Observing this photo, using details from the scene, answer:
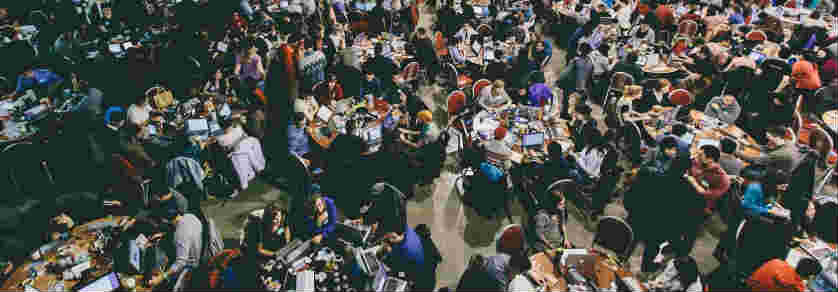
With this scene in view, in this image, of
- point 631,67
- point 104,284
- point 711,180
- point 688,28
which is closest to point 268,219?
point 104,284

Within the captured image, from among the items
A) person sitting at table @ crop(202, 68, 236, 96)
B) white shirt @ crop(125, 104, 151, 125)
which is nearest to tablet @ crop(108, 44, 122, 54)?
person sitting at table @ crop(202, 68, 236, 96)

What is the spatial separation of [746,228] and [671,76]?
463cm

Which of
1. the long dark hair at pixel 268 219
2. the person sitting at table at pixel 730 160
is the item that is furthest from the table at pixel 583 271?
the long dark hair at pixel 268 219

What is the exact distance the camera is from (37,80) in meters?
6.93

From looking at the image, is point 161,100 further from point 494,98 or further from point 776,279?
point 776,279

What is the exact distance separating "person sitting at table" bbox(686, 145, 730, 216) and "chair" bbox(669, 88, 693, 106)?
180cm

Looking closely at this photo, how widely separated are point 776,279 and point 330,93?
5909 mm

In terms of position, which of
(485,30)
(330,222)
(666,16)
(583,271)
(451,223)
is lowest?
(451,223)

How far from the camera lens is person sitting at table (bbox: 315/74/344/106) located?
6695mm

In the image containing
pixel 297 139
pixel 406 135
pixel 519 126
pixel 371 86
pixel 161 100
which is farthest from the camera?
pixel 371 86

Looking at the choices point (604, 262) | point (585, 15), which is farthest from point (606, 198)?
point (585, 15)

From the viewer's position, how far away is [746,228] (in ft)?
14.4

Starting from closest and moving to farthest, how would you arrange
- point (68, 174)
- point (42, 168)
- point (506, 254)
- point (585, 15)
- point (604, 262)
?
point (506, 254) → point (604, 262) → point (68, 174) → point (42, 168) → point (585, 15)

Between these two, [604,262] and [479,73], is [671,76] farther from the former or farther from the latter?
[604,262]
